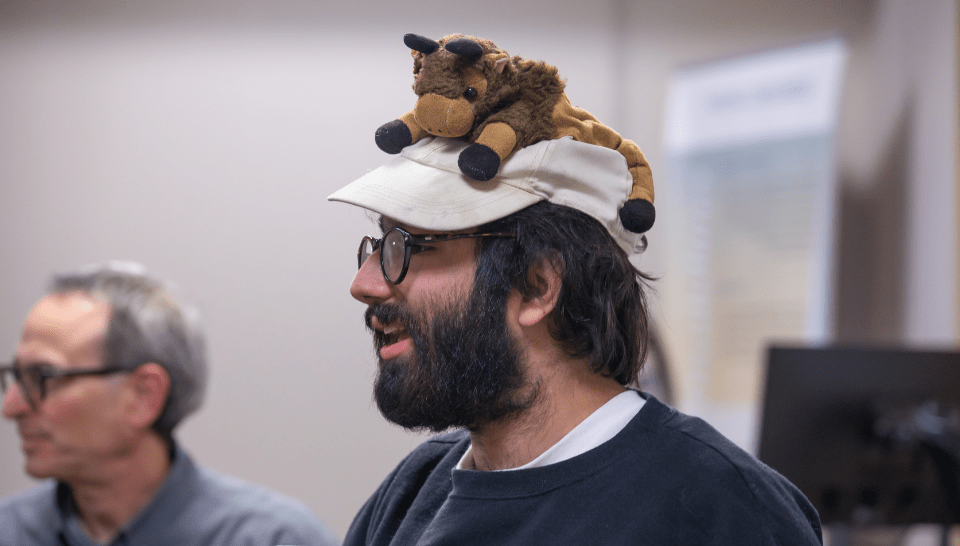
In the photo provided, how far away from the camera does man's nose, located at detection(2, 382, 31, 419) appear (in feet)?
5.59

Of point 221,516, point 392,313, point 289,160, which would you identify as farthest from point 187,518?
point 289,160

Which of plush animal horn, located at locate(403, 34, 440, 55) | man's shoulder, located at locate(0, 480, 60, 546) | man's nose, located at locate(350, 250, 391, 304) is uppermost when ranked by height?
plush animal horn, located at locate(403, 34, 440, 55)

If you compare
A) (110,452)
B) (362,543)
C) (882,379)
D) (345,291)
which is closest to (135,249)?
(345,291)

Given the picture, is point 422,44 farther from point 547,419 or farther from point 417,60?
point 547,419

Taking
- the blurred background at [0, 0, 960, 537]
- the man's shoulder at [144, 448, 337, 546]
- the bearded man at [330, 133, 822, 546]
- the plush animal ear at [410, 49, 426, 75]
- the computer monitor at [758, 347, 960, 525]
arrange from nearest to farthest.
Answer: the bearded man at [330, 133, 822, 546]
the plush animal ear at [410, 49, 426, 75]
the computer monitor at [758, 347, 960, 525]
the man's shoulder at [144, 448, 337, 546]
the blurred background at [0, 0, 960, 537]

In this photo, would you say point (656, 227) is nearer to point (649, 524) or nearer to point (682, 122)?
point (682, 122)

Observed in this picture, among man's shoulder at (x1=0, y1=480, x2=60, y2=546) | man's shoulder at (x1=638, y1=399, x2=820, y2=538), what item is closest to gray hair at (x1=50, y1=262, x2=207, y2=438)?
man's shoulder at (x1=0, y1=480, x2=60, y2=546)

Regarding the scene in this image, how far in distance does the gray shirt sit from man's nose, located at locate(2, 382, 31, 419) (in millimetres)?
226

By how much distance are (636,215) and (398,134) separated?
346mm

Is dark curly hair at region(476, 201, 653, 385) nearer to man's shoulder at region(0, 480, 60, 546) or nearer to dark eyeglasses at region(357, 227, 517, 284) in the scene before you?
dark eyeglasses at region(357, 227, 517, 284)

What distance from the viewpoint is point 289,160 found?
2914 millimetres

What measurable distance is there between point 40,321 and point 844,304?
2.57 metres

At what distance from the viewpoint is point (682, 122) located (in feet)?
9.12

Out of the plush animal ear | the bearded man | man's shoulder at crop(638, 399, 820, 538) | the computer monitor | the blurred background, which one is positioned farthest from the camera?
the blurred background
